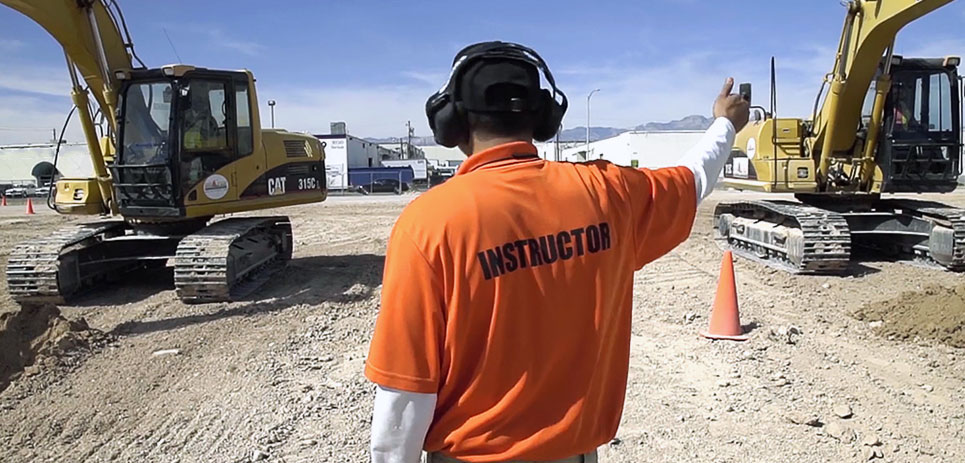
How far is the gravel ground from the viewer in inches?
171

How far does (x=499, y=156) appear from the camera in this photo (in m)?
1.71

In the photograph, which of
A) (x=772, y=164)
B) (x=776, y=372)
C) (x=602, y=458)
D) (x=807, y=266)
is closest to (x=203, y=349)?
(x=602, y=458)

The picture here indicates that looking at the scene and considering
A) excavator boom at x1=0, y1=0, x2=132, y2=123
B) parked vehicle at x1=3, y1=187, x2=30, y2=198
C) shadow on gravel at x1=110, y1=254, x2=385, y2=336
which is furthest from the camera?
parked vehicle at x1=3, y1=187, x2=30, y2=198

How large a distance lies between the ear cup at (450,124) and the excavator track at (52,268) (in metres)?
8.41

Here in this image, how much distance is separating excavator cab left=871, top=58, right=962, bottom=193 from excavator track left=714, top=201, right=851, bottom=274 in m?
1.15

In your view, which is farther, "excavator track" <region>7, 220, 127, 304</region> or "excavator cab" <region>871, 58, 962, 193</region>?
"excavator cab" <region>871, 58, 962, 193</region>

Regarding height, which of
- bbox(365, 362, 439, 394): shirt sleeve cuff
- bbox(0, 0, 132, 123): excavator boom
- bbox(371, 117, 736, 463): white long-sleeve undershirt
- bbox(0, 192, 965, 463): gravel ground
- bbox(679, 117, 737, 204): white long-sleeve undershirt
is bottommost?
bbox(0, 192, 965, 463): gravel ground

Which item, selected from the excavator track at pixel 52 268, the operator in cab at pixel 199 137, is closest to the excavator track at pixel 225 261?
the operator in cab at pixel 199 137

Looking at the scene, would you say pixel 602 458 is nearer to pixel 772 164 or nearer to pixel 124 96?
pixel 124 96

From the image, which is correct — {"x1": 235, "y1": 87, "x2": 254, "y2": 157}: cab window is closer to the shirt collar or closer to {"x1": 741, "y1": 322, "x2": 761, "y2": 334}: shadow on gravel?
{"x1": 741, "y1": 322, "x2": 761, "y2": 334}: shadow on gravel

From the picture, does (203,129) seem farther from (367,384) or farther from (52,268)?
A: (367,384)

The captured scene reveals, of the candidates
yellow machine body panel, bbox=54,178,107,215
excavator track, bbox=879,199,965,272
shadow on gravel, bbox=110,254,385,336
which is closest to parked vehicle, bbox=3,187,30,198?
shadow on gravel, bbox=110,254,385,336

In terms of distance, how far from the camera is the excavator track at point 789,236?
31.1 ft

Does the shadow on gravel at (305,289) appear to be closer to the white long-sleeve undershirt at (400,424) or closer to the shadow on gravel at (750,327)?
the shadow on gravel at (750,327)
